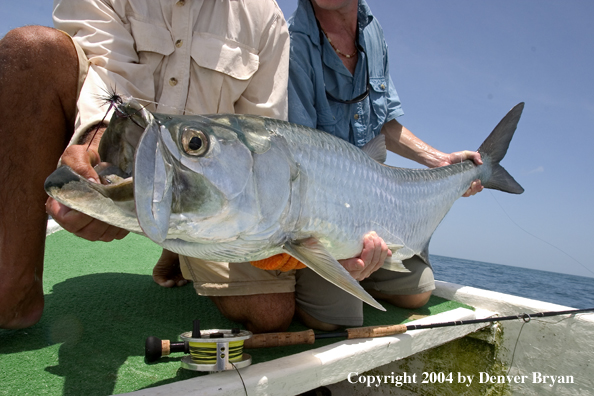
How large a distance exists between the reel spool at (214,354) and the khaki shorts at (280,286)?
2.44 feet

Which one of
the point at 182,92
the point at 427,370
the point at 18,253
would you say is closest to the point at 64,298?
the point at 18,253

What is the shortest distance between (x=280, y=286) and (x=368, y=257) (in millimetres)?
801

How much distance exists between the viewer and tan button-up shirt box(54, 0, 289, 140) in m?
2.38

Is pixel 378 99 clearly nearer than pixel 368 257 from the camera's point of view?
No

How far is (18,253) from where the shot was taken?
206 centimetres

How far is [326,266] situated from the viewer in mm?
1636

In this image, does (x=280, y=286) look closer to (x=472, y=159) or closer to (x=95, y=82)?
(x=95, y=82)

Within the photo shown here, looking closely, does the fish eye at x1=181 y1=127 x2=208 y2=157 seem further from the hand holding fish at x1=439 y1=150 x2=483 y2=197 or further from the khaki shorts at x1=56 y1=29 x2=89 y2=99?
the hand holding fish at x1=439 y1=150 x2=483 y2=197

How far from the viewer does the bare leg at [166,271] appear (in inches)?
124

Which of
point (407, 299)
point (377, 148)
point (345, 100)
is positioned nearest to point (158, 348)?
point (377, 148)

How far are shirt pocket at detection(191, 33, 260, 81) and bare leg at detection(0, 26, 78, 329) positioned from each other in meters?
0.75

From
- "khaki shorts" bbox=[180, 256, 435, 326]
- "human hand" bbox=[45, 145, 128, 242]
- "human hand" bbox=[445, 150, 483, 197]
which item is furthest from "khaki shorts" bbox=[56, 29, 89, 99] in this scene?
"human hand" bbox=[445, 150, 483, 197]

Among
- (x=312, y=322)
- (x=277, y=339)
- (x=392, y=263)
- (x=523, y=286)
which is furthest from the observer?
(x=523, y=286)

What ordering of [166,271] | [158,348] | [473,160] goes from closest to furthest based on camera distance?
[158,348] → [166,271] → [473,160]
